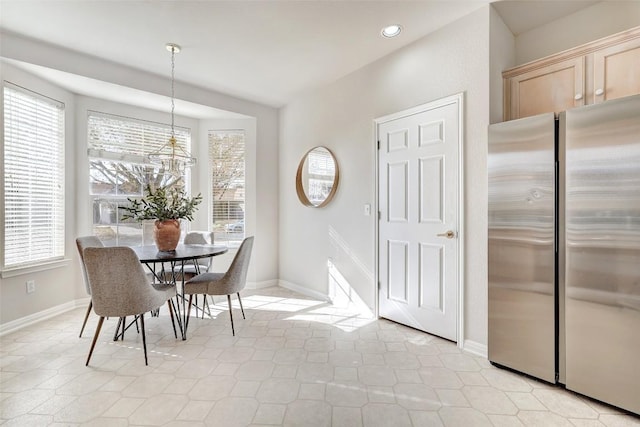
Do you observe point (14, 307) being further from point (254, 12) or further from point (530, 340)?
point (530, 340)

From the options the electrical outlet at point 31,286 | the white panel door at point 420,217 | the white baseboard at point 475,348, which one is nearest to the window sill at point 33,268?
the electrical outlet at point 31,286

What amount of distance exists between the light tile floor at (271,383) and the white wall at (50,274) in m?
0.29

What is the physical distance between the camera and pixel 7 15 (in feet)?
7.76

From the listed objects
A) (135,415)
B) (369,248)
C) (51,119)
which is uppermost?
(51,119)

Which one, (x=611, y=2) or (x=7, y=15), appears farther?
(x=7, y=15)

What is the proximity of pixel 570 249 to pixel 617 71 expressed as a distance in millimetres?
1162

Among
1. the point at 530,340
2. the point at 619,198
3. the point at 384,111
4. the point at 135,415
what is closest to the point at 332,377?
the point at 135,415

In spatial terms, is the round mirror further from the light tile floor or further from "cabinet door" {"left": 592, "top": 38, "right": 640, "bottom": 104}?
"cabinet door" {"left": 592, "top": 38, "right": 640, "bottom": 104}

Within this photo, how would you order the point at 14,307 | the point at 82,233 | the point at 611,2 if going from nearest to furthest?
the point at 611,2
the point at 14,307
the point at 82,233

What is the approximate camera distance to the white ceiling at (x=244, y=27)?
2.28 metres

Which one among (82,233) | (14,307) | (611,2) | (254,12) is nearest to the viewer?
(611,2)

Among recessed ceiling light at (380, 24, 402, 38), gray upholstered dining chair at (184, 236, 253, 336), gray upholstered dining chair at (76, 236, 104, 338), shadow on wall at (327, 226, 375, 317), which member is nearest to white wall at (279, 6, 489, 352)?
shadow on wall at (327, 226, 375, 317)

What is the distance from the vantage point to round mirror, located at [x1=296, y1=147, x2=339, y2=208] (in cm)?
370

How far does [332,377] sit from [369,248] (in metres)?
1.47
